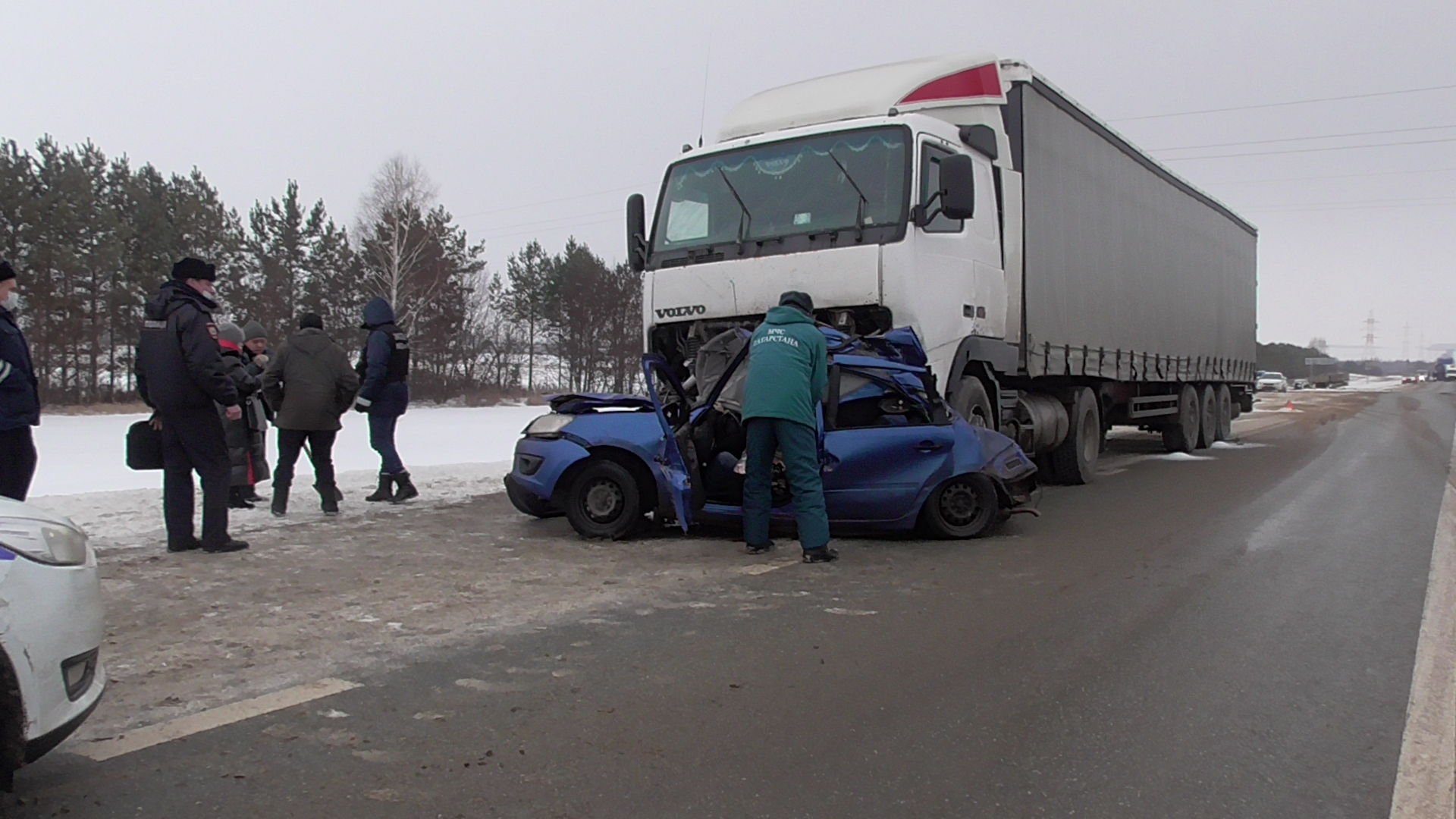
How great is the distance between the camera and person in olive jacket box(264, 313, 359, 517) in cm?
803

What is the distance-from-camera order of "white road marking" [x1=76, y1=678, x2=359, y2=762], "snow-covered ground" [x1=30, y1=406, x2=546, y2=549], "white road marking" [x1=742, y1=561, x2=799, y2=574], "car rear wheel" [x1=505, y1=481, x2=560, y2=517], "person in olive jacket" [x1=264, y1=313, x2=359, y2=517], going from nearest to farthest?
1. "white road marking" [x1=76, y1=678, x2=359, y2=762]
2. "white road marking" [x1=742, y1=561, x2=799, y2=574]
3. "car rear wheel" [x1=505, y1=481, x2=560, y2=517]
4. "snow-covered ground" [x1=30, y1=406, x2=546, y2=549]
5. "person in olive jacket" [x1=264, y1=313, x2=359, y2=517]

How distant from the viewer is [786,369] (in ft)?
20.7

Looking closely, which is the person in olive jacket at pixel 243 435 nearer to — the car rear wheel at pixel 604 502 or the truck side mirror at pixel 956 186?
the car rear wheel at pixel 604 502

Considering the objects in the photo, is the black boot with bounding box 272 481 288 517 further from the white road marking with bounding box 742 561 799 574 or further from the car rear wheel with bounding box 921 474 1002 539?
the car rear wheel with bounding box 921 474 1002 539

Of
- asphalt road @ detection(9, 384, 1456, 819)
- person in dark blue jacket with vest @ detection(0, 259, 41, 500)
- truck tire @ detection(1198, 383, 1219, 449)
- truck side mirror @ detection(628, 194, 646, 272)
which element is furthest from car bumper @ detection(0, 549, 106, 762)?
truck tire @ detection(1198, 383, 1219, 449)

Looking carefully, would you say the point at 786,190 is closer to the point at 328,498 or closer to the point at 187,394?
the point at 328,498

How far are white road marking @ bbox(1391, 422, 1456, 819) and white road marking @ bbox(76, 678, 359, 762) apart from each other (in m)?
3.53

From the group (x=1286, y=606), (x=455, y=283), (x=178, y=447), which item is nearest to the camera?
(x=1286, y=606)

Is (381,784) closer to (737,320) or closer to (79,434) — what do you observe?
(737,320)

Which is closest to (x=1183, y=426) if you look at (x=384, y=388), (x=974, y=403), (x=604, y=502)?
(x=974, y=403)

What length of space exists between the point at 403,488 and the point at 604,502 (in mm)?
2891

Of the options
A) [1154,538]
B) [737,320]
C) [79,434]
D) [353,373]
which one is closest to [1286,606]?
[1154,538]

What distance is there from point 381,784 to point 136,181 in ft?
122

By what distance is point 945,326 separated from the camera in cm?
799
